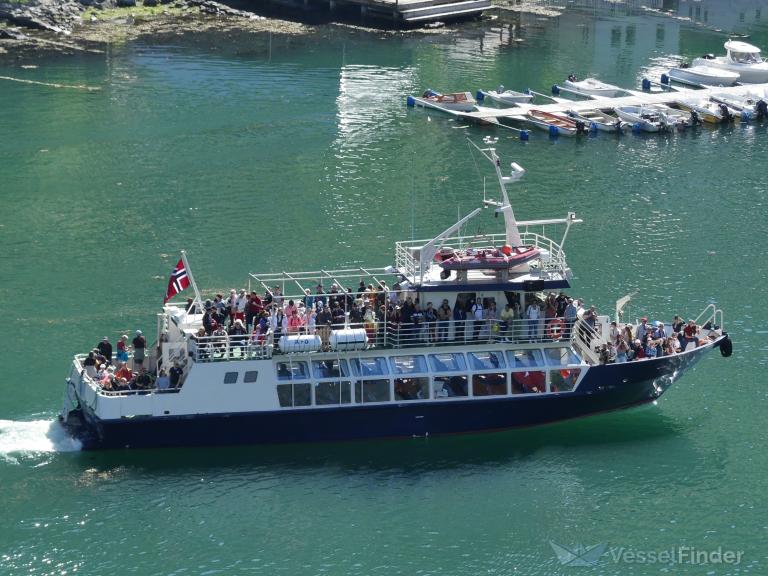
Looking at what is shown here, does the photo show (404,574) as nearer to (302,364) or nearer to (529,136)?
(302,364)

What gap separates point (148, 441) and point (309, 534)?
727cm

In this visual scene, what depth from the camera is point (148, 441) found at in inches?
1854

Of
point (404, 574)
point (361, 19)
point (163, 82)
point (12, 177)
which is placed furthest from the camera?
point (361, 19)

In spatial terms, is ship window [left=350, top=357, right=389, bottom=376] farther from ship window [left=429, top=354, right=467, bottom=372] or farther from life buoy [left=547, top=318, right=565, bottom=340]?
life buoy [left=547, top=318, right=565, bottom=340]

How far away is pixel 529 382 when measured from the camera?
48.5 m

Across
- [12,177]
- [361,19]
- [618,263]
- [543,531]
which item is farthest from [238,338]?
[361,19]

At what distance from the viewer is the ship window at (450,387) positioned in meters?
48.0

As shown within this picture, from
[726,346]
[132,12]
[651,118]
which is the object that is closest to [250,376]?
[726,346]

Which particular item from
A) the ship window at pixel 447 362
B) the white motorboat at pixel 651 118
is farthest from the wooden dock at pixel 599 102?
the ship window at pixel 447 362

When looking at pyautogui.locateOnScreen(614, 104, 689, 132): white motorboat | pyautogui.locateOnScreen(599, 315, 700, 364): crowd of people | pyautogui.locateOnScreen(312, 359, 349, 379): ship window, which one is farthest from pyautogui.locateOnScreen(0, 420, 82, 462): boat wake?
pyautogui.locateOnScreen(614, 104, 689, 132): white motorboat

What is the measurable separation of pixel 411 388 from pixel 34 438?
511 inches

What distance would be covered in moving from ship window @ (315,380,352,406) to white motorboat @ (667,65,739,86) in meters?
63.7

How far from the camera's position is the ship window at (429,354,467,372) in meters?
47.8

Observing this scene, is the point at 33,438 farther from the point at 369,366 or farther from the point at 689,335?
the point at 689,335
